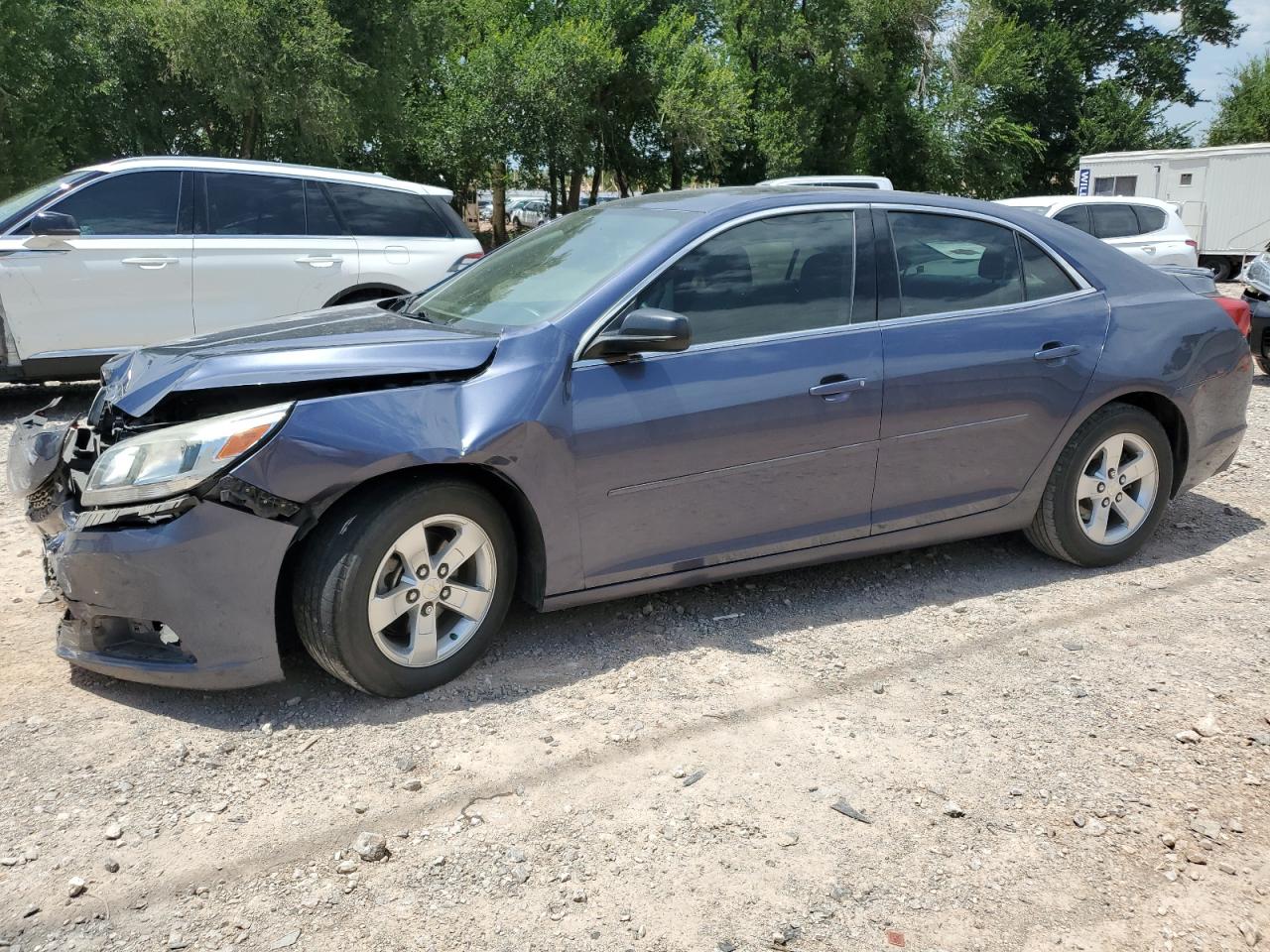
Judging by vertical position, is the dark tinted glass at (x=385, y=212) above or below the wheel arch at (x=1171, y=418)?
above

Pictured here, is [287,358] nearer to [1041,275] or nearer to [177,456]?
[177,456]

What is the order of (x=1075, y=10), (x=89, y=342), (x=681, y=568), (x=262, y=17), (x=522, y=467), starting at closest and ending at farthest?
1. (x=522, y=467)
2. (x=681, y=568)
3. (x=89, y=342)
4. (x=262, y=17)
5. (x=1075, y=10)

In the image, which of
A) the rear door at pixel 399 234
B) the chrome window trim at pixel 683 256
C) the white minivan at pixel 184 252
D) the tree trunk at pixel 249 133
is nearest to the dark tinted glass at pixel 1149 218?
the rear door at pixel 399 234

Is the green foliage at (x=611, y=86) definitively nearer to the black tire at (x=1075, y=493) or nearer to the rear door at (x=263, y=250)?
the rear door at (x=263, y=250)

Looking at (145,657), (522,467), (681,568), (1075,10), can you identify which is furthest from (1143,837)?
(1075,10)

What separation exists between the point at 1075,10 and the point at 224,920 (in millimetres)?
45621

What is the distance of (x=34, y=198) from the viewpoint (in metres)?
7.83

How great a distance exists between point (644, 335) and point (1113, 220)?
14.0 meters

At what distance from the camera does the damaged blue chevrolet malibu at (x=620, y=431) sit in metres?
3.38

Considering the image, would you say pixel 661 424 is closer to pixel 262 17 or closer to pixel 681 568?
pixel 681 568

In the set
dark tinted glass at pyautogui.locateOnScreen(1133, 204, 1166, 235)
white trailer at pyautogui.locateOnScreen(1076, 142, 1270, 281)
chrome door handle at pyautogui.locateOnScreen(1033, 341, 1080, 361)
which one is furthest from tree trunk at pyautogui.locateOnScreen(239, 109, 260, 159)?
white trailer at pyautogui.locateOnScreen(1076, 142, 1270, 281)

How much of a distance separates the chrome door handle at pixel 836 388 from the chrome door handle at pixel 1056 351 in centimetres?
91

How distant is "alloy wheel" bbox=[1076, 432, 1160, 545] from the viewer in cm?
488

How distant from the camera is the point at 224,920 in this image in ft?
→ 8.70
